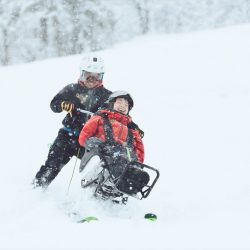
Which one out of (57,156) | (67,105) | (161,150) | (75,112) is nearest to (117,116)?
(67,105)

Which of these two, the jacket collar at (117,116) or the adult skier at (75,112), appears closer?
the jacket collar at (117,116)

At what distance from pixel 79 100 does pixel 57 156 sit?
0.78 metres

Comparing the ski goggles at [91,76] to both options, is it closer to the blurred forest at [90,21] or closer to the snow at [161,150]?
the snow at [161,150]

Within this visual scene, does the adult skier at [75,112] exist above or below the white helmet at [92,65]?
below

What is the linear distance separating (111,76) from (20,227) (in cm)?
1398

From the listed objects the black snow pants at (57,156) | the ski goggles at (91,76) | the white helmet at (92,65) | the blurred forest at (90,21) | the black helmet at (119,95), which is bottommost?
the black snow pants at (57,156)

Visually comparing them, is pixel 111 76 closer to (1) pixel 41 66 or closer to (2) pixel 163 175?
(1) pixel 41 66

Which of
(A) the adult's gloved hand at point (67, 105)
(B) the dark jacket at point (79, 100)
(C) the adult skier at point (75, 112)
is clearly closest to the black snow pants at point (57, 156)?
(C) the adult skier at point (75, 112)

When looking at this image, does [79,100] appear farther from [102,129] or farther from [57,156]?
[102,129]

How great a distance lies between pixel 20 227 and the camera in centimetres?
498

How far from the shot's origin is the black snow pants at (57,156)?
6.62 meters

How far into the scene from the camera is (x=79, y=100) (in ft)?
21.9

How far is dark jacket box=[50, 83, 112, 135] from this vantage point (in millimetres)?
6664

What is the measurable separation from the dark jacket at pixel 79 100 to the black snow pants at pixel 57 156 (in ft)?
0.41
